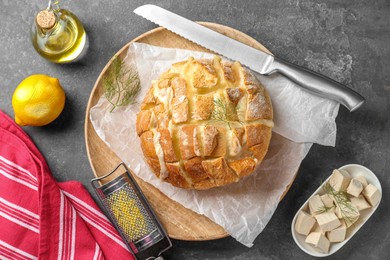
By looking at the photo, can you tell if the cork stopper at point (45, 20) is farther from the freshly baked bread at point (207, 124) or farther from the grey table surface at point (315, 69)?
the freshly baked bread at point (207, 124)

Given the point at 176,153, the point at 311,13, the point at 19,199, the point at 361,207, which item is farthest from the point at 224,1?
the point at 19,199

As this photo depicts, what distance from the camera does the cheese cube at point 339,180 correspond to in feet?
7.54

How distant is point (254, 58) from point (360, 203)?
2.51ft

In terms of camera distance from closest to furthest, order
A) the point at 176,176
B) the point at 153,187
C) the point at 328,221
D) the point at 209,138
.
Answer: the point at 209,138 → the point at 176,176 → the point at 328,221 → the point at 153,187

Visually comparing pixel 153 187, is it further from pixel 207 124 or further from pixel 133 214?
pixel 207 124

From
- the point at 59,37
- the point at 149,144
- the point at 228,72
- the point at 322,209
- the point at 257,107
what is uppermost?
the point at 59,37

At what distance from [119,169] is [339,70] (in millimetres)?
1079

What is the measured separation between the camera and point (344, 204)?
2.31 m

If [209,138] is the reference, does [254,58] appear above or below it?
above

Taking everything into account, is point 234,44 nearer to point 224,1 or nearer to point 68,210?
point 224,1

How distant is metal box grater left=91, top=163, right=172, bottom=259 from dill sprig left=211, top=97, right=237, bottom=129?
500mm

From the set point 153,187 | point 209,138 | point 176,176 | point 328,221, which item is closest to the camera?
point 209,138

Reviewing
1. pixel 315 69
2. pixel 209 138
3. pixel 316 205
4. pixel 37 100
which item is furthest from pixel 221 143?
pixel 37 100

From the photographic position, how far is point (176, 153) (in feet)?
6.95
